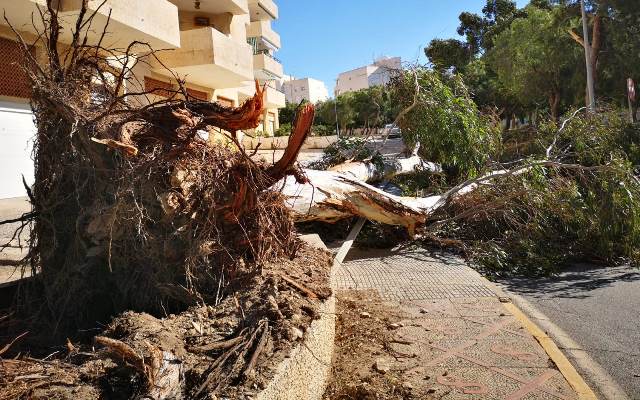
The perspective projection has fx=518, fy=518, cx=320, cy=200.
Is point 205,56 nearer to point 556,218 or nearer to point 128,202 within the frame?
point 556,218

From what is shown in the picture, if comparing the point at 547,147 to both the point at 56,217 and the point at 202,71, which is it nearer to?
the point at 56,217

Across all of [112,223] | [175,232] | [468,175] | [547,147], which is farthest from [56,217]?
[547,147]

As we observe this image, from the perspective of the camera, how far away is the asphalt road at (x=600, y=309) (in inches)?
155

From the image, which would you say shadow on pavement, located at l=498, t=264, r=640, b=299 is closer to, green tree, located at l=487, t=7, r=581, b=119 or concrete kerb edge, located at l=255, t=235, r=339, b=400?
concrete kerb edge, located at l=255, t=235, r=339, b=400

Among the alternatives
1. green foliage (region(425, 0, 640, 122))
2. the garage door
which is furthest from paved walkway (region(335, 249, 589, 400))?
green foliage (region(425, 0, 640, 122))

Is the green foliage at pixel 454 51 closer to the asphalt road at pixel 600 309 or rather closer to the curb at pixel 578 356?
the asphalt road at pixel 600 309

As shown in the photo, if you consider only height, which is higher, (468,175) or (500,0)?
(500,0)

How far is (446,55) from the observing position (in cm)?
4066

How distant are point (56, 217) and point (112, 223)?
0.69 metres

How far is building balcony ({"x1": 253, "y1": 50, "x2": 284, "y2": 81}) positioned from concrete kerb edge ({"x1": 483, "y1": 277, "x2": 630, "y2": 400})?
27.0 metres

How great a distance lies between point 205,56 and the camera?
16.4 m

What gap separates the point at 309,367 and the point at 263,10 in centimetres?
3249

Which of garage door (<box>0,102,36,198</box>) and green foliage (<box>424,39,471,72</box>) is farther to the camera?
green foliage (<box>424,39,471,72</box>)

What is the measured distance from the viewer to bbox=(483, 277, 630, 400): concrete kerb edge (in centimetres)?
341
